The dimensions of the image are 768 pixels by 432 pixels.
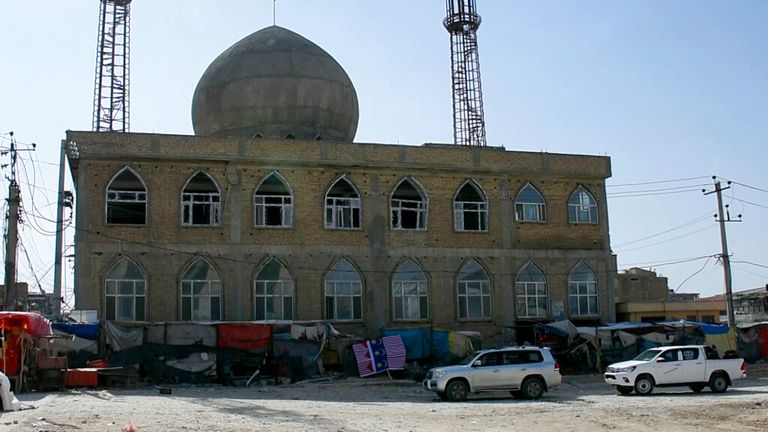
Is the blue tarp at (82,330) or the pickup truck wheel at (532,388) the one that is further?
the blue tarp at (82,330)

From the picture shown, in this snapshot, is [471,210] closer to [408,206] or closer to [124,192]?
[408,206]

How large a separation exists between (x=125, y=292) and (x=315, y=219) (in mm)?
7057

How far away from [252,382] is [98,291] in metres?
6.81

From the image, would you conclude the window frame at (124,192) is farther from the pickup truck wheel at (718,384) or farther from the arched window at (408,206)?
the pickup truck wheel at (718,384)

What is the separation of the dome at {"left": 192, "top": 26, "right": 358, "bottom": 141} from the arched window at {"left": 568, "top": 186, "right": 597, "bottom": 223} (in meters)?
9.67

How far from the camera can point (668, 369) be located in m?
23.7

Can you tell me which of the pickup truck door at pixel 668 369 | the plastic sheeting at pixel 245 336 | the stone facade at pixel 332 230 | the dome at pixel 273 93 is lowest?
the pickup truck door at pixel 668 369

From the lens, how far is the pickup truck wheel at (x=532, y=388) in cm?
2281

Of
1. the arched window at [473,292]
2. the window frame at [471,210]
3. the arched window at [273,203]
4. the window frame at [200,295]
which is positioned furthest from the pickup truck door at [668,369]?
the window frame at [200,295]

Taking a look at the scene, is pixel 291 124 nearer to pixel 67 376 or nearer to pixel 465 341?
pixel 465 341

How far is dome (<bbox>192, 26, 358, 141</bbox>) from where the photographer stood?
1382 inches

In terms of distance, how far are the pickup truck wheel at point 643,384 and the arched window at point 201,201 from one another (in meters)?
15.4

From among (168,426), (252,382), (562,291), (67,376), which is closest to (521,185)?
(562,291)

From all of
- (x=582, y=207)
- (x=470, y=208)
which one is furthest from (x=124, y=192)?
(x=582, y=207)
